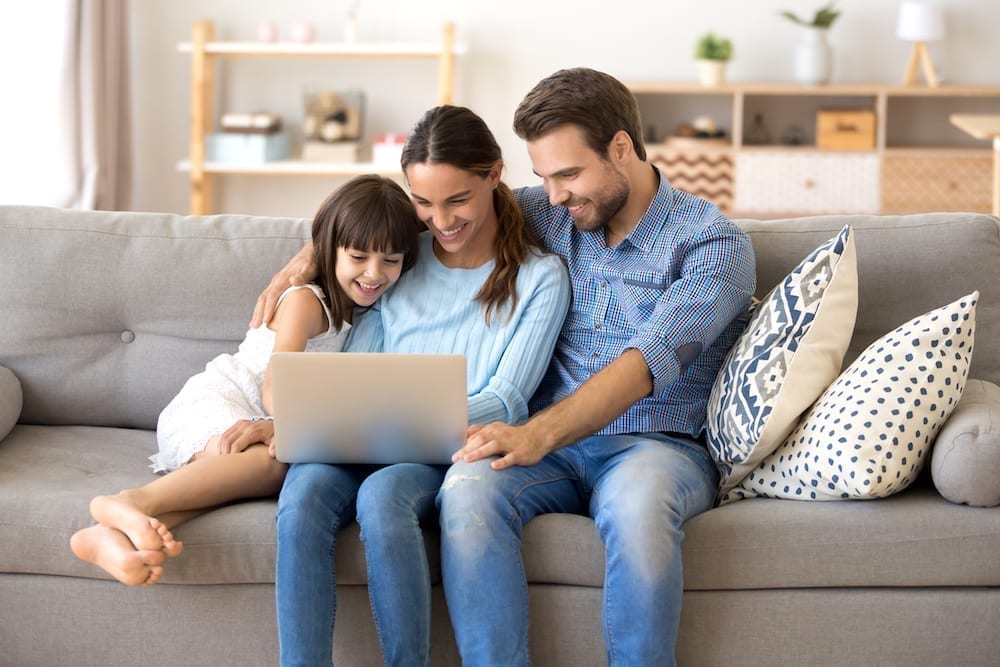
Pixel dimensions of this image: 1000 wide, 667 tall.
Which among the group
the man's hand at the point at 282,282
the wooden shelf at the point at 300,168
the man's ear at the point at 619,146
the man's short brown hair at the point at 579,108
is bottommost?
the man's hand at the point at 282,282

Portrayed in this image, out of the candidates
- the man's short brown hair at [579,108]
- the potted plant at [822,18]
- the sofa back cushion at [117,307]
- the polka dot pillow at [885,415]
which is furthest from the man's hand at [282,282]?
the potted plant at [822,18]

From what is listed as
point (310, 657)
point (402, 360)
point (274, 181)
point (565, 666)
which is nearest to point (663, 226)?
point (402, 360)

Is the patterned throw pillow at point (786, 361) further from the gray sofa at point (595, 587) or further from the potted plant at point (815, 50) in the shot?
the potted plant at point (815, 50)

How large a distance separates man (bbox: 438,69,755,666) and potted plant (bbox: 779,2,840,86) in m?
2.97

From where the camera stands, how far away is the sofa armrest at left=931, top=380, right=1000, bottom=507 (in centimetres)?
166

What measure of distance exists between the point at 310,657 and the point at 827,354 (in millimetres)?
928

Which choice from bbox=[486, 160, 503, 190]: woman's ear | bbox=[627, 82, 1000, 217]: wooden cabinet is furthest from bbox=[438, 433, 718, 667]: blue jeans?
bbox=[627, 82, 1000, 217]: wooden cabinet

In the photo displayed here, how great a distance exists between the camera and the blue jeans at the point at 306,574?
159 cm

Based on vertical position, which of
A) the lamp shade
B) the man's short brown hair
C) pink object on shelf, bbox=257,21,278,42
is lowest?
the man's short brown hair

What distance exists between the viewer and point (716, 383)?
1.90 m

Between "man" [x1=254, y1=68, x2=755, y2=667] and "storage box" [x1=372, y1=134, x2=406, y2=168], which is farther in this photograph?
"storage box" [x1=372, y1=134, x2=406, y2=168]

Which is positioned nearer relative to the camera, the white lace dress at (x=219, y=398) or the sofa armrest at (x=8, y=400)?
the white lace dress at (x=219, y=398)

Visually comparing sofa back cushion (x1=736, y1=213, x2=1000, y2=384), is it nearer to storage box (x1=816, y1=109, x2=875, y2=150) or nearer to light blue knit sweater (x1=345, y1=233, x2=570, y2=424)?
light blue knit sweater (x1=345, y1=233, x2=570, y2=424)

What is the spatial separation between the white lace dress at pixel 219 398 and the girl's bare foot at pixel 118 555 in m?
0.29
